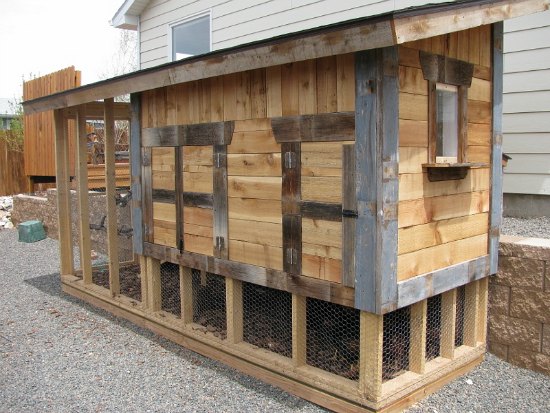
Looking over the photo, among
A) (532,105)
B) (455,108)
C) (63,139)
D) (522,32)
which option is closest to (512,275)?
(455,108)

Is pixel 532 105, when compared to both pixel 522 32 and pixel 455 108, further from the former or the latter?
pixel 455 108

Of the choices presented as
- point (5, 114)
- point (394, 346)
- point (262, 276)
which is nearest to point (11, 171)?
point (262, 276)

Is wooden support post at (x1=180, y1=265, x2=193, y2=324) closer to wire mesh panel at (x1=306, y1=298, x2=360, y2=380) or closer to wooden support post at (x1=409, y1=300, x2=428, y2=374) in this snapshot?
wire mesh panel at (x1=306, y1=298, x2=360, y2=380)

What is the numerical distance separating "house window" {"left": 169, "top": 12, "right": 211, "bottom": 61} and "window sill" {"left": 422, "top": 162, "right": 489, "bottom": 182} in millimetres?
6492

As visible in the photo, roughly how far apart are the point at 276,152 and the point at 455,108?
1.20m

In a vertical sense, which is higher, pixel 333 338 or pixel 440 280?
pixel 440 280

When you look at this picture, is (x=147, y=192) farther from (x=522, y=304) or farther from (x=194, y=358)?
(x=522, y=304)

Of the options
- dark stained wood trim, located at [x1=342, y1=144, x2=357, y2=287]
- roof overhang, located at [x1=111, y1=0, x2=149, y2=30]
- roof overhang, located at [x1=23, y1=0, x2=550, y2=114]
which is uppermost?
roof overhang, located at [x1=111, y1=0, x2=149, y2=30]

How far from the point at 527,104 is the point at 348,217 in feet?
11.1

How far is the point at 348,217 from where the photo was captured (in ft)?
10.6

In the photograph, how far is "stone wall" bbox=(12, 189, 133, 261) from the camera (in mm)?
7625

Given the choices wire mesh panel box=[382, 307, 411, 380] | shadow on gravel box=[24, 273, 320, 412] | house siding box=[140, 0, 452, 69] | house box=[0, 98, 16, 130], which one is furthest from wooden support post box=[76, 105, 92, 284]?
house box=[0, 98, 16, 130]

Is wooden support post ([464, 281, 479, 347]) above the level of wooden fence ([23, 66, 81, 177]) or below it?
below

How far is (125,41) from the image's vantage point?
25.3 meters
